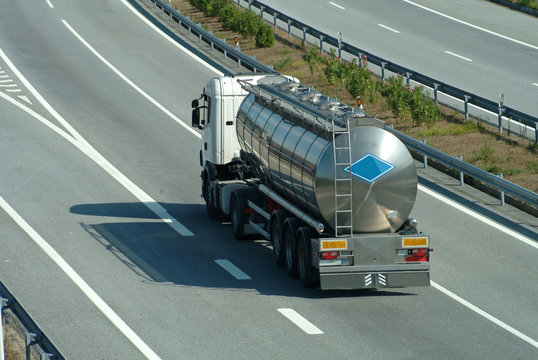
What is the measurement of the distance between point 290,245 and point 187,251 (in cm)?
271

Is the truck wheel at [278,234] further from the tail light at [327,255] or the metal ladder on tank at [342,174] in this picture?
the metal ladder on tank at [342,174]

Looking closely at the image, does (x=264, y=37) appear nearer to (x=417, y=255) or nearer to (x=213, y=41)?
(x=213, y=41)

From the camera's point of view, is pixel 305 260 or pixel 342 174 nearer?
pixel 342 174

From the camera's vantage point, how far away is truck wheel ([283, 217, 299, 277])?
16688mm

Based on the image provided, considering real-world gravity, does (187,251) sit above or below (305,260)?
below

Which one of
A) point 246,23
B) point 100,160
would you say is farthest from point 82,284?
point 246,23

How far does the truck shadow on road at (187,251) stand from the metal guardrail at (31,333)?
463 centimetres

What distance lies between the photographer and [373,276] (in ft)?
51.0

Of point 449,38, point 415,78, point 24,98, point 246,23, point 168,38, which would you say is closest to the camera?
point 415,78

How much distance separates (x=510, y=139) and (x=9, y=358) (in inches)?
672

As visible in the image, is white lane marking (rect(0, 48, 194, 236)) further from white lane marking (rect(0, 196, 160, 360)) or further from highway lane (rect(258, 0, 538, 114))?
highway lane (rect(258, 0, 538, 114))

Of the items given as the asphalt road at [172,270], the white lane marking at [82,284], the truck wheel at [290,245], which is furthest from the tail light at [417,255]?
the white lane marking at [82,284]

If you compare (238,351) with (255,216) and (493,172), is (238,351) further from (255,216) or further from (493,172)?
(493,172)

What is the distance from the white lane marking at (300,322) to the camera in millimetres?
14148
